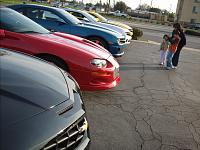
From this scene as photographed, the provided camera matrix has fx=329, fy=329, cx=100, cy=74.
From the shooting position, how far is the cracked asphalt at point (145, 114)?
14.8ft

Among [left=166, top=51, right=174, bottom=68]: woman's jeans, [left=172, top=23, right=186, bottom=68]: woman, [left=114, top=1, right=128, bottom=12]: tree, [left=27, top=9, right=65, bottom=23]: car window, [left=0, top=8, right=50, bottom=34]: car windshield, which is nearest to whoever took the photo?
[left=0, top=8, right=50, bottom=34]: car windshield

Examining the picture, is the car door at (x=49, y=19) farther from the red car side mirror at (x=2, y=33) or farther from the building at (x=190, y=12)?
the building at (x=190, y=12)

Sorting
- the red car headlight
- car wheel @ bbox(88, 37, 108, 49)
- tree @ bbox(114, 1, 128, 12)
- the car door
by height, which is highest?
the car door

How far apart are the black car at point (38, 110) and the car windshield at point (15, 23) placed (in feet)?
Answer: 9.54

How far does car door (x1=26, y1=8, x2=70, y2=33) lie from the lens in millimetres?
10031

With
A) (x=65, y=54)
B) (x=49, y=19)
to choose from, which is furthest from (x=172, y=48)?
(x=65, y=54)

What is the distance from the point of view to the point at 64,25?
Result: 33.0 ft

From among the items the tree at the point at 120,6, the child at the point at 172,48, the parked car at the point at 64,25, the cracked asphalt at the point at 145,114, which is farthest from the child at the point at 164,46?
the tree at the point at 120,6

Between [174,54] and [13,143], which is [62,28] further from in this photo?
[13,143]

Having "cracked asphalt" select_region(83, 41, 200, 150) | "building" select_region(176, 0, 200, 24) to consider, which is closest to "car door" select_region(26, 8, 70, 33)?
"cracked asphalt" select_region(83, 41, 200, 150)

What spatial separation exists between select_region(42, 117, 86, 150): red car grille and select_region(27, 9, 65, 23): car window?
7.83 metres

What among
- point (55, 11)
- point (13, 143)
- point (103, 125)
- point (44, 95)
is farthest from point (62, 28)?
point (13, 143)

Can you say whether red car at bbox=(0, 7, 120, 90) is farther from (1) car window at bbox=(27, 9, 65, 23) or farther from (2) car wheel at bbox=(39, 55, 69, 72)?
(1) car window at bbox=(27, 9, 65, 23)

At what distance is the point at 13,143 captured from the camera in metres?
1.96
